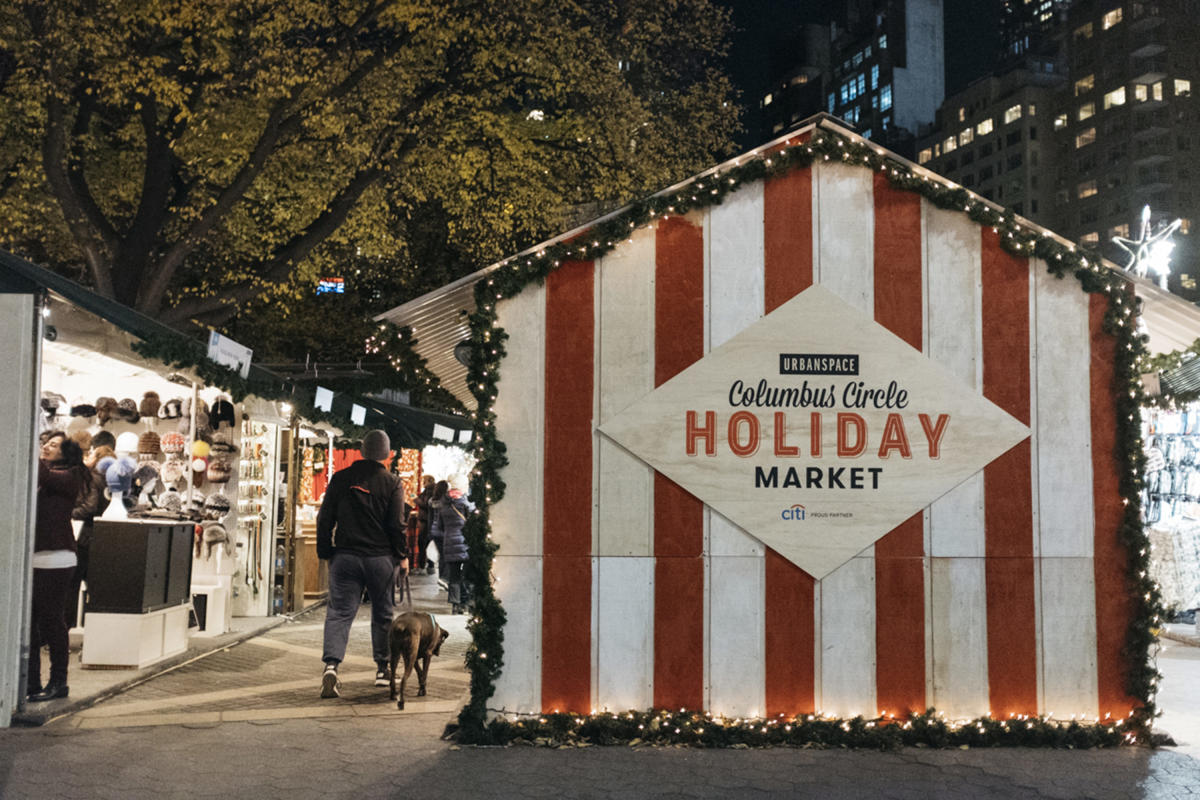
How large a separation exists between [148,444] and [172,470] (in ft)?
1.27

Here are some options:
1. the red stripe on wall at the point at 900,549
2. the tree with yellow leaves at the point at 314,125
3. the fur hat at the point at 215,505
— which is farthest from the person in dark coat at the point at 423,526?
the red stripe on wall at the point at 900,549

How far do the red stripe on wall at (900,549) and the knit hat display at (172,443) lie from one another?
8.40 metres

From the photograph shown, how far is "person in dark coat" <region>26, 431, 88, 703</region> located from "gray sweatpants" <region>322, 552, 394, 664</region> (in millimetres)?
1856

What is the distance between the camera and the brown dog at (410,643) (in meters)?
8.02

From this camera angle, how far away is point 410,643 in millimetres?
8094

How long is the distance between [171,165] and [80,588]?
21.9ft

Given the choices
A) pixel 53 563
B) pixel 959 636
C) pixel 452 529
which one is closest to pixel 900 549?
pixel 959 636

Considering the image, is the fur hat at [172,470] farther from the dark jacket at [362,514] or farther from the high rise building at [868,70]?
the high rise building at [868,70]

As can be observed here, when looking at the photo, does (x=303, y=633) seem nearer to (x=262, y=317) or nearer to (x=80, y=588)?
(x=80, y=588)

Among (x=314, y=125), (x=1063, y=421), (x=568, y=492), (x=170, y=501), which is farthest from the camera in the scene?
(x=314, y=125)

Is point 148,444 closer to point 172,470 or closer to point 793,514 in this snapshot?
point 172,470

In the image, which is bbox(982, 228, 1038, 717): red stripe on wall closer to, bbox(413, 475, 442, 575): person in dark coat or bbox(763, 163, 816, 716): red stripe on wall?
bbox(763, 163, 816, 716): red stripe on wall

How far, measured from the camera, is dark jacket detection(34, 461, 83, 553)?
779cm

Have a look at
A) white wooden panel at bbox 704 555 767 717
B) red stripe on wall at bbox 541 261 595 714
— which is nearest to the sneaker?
red stripe on wall at bbox 541 261 595 714
